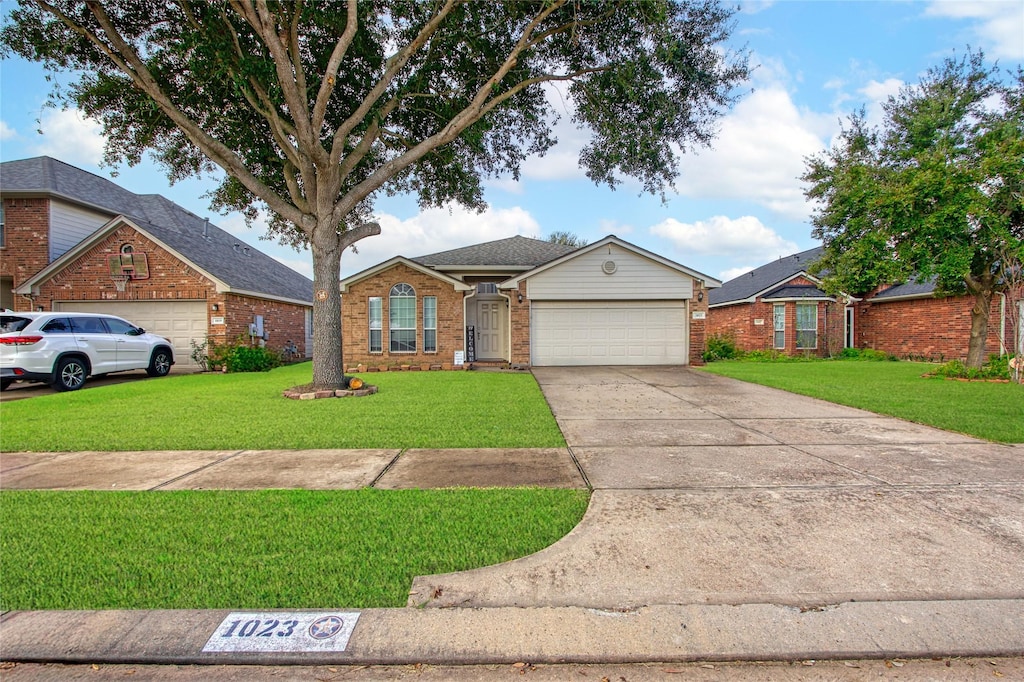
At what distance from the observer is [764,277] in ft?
77.5

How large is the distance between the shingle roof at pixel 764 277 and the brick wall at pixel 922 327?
337cm

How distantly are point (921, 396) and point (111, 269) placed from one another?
20.3 m

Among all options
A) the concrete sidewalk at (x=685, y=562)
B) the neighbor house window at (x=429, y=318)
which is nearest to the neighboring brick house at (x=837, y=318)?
the neighbor house window at (x=429, y=318)

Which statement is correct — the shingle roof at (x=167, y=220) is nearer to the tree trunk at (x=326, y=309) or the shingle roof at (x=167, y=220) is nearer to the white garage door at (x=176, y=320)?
the white garage door at (x=176, y=320)

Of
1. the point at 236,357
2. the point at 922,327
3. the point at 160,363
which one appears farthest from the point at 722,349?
the point at 160,363

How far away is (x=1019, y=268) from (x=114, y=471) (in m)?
16.7

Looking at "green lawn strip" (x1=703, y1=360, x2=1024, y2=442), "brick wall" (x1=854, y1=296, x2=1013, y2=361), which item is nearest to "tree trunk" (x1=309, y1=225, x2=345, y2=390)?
"green lawn strip" (x1=703, y1=360, x2=1024, y2=442)

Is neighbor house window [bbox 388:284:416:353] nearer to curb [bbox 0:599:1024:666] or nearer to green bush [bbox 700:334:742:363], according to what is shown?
green bush [bbox 700:334:742:363]

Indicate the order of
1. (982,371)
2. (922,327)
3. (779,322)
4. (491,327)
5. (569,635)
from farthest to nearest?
(779,322)
(922,327)
(491,327)
(982,371)
(569,635)

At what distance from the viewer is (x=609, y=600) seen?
8.36 ft

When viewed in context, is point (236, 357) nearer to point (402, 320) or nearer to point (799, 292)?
point (402, 320)

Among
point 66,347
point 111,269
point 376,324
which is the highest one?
point 111,269

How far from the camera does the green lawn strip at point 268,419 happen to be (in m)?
5.86

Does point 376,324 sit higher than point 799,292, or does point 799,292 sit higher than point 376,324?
point 799,292
